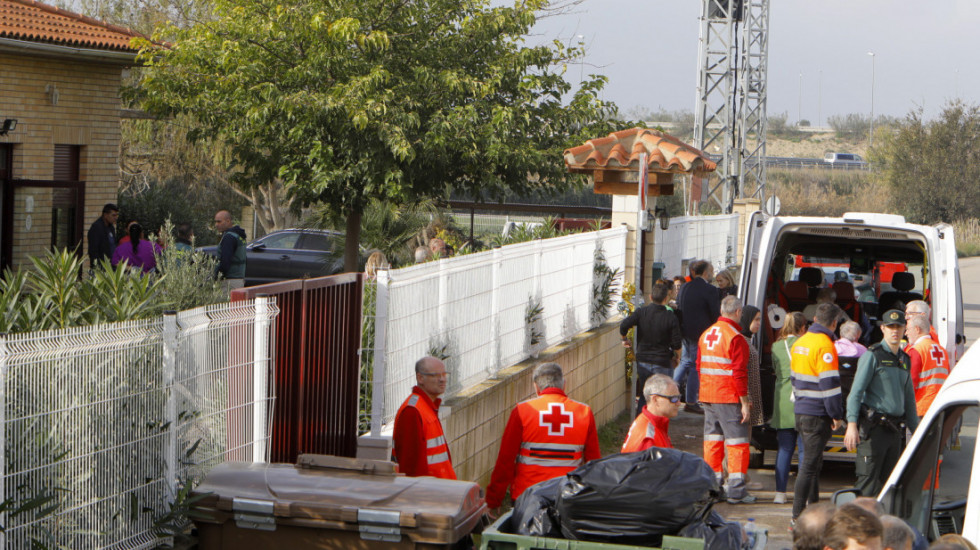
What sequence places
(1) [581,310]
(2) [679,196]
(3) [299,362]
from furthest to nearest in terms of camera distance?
(2) [679,196] → (1) [581,310] → (3) [299,362]

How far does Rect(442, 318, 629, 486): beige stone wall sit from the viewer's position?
783cm

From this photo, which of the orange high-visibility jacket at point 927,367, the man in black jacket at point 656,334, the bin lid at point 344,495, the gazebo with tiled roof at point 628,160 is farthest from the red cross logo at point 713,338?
the gazebo with tiled roof at point 628,160

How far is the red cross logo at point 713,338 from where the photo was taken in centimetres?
902

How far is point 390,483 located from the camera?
498 cm

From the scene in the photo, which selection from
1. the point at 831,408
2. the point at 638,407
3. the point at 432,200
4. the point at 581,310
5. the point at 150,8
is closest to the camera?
the point at 831,408

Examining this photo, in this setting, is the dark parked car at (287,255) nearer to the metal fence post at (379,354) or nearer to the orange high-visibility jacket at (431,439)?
the metal fence post at (379,354)

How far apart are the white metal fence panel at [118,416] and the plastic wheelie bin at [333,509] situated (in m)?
0.25

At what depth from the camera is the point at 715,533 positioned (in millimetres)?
4551

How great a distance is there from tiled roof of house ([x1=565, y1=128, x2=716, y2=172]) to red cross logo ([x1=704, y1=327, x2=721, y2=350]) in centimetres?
468

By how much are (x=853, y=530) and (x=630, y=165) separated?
32.7ft

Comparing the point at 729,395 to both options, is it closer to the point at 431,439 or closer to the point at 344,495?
the point at 431,439

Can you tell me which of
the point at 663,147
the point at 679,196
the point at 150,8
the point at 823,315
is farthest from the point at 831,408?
the point at 679,196

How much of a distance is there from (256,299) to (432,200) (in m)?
12.6

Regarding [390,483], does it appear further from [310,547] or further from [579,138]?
[579,138]
